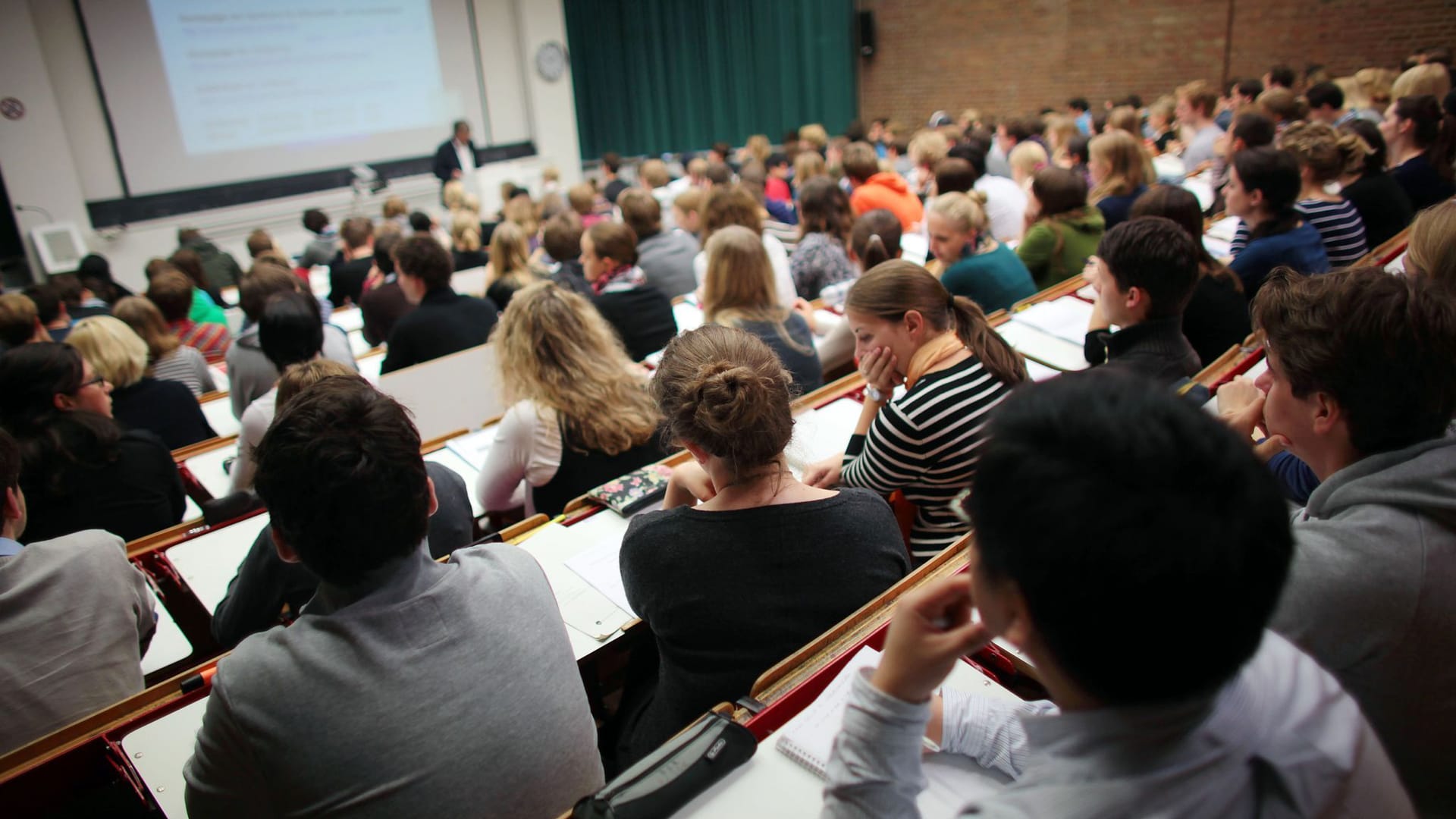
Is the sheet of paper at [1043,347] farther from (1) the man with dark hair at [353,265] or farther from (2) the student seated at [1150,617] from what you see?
(1) the man with dark hair at [353,265]

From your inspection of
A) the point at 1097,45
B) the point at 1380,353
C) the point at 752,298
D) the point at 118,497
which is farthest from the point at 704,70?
the point at 1380,353

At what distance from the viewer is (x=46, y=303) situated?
13.2ft

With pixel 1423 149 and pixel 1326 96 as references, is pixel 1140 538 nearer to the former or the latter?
pixel 1423 149

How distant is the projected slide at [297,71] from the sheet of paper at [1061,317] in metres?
8.47

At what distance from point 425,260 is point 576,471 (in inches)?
66.1

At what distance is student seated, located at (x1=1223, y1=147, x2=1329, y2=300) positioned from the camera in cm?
300

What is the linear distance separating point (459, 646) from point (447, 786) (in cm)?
17

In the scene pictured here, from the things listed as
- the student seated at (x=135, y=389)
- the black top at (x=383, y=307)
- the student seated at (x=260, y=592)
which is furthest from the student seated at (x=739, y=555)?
the black top at (x=383, y=307)

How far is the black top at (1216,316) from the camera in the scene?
8.61 feet

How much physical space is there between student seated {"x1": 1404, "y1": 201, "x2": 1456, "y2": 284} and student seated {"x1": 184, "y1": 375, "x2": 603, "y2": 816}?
6.17ft

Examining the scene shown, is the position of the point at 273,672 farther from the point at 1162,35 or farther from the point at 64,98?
the point at 1162,35

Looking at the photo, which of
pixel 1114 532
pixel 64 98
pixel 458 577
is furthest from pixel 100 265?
pixel 1114 532

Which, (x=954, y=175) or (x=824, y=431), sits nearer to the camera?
(x=824, y=431)

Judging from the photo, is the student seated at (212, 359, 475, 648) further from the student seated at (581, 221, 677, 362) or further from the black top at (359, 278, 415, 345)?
the black top at (359, 278, 415, 345)
